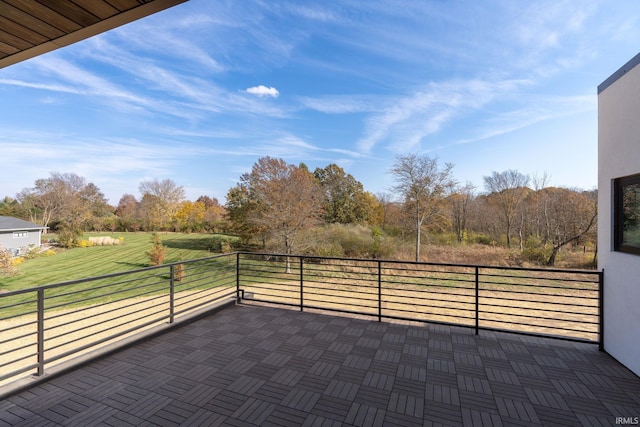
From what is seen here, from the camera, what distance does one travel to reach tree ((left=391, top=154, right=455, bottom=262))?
1439cm

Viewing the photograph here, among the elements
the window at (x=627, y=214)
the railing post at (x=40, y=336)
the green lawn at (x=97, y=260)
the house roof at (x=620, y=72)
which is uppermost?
the house roof at (x=620, y=72)

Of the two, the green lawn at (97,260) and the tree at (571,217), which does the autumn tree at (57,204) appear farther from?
the tree at (571,217)

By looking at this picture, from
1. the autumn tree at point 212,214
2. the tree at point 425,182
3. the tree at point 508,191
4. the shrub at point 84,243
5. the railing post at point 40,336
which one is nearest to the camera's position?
the railing post at point 40,336

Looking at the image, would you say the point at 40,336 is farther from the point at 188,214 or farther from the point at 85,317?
the point at 188,214

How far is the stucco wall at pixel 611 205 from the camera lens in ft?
8.46

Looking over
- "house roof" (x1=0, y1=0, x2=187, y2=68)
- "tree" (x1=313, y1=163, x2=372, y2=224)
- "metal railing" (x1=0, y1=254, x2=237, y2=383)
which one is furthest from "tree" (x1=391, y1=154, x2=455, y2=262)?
"house roof" (x1=0, y1=0, x2=187, y2=68)

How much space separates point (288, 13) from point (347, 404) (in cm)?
755

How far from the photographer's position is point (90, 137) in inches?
690

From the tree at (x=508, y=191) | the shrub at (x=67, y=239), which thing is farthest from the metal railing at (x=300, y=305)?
the shrub at (x=67, y=239)

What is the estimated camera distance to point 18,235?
17.9m

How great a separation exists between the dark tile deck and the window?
1206 millimetres

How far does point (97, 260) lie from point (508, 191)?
26003 mm

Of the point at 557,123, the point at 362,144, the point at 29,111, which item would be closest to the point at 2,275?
the point at 29,111

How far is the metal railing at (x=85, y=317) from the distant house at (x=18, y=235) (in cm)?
832
